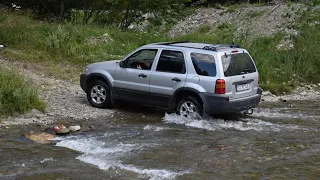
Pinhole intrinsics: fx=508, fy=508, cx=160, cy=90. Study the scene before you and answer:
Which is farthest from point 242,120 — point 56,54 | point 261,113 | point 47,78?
point 56,54

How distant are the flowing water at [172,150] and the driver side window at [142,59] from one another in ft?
3.95

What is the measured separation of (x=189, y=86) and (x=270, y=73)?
21.9 feet

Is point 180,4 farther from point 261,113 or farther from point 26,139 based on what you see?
point 26,139

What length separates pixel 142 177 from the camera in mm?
7691

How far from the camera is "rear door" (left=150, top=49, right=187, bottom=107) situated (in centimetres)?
1141

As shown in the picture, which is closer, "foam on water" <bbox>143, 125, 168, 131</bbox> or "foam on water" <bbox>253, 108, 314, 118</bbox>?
"foam on water" <bbox>143, 125, 168, 131</bbox>

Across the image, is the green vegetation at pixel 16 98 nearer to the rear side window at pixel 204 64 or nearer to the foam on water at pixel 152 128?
the foam on water at pixel 152 128

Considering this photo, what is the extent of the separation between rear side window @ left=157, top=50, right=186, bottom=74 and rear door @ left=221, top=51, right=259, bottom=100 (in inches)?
39.2

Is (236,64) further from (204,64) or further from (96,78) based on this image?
(96,78)

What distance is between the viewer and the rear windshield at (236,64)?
433 inches

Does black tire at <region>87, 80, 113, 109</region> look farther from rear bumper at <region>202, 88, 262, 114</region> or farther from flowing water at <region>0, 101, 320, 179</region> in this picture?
rear bumper at <region>202, 88, 262, 114</region>

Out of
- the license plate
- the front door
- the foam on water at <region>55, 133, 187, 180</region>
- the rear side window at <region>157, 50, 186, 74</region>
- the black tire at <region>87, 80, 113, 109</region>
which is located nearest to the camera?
the foam on water at <region>55, 133, 187, 180</region>

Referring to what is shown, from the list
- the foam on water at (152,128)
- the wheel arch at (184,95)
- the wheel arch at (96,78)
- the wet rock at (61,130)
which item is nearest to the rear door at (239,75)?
the wheel arch at (184,95)

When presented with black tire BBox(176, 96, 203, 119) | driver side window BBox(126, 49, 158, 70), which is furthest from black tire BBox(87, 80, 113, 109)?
black tire BBox(176, 96, 203, 119)
